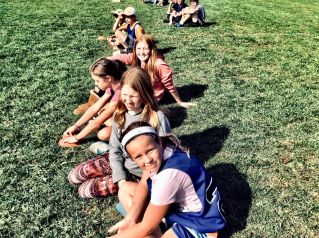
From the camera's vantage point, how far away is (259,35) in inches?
464

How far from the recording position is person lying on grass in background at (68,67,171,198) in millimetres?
4777

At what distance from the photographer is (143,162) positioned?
361 centimetres

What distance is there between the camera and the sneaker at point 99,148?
5.79 m

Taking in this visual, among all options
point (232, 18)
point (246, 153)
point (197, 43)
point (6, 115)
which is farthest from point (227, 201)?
point (232, 18)

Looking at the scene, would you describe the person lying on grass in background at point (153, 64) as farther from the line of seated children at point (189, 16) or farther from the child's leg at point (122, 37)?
the line of seated children at point (189, 16)

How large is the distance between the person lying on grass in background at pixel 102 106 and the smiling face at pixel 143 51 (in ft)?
2.30

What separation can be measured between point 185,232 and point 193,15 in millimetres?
9881

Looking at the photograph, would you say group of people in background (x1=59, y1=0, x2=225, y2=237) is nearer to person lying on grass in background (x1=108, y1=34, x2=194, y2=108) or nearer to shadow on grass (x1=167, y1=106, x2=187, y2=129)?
person lying on grass in background (x1=108, y1=34, x2=194, y2=108)

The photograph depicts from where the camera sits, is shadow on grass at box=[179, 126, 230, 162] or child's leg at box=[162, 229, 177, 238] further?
shadow on grass at box=[179, 126, 230, 162]

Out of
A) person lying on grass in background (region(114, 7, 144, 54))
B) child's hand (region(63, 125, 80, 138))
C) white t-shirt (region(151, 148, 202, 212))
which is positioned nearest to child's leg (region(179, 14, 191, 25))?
person lying on grass in background (region(114, 7, 144, 54))

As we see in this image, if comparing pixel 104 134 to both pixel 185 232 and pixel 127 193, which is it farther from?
pixel 185 232

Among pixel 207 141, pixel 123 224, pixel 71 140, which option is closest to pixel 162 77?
pixel 207 141

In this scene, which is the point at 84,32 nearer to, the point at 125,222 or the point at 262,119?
the point at 262,119

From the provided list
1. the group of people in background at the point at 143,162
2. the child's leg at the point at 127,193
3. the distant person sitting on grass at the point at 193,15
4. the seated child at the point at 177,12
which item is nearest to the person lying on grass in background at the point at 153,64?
the group of people in background at the point at 143,162
